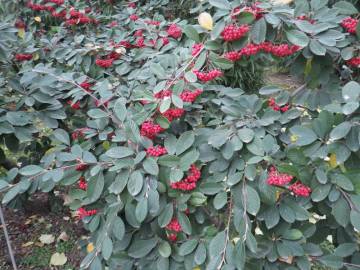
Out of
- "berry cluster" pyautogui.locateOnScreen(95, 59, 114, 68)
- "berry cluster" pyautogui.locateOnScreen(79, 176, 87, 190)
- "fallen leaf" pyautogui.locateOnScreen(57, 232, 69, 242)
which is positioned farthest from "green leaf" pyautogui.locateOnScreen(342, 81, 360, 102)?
"fallen leaf" pyautogui.locateOnScreen(57, 232, 69, 242)

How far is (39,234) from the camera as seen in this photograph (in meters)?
2.77

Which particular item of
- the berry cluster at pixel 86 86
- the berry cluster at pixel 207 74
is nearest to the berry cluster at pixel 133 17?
the berry cluster at pixel 86 86

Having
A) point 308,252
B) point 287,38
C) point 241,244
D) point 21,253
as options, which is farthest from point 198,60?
point 21,253

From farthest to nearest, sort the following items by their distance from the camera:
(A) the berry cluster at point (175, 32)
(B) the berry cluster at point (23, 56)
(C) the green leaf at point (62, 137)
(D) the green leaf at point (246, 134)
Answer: (B) the berry cluster at point (23, 56), (A) the berry cluster at point (175, 32), (C) the green leaf at point (62, 137), (D) the green leaf at point (246, 134)

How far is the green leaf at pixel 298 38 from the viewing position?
1188 millimetres

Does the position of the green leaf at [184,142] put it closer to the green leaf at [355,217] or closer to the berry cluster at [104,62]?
the green leaf at [355,217]

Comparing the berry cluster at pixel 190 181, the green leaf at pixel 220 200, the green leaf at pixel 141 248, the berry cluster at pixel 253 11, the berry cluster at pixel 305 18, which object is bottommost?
the green leaf at pixel 141 248

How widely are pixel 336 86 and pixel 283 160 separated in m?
0.36

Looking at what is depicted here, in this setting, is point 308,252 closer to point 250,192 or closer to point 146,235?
point 250,192

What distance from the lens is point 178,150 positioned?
1.21 metres

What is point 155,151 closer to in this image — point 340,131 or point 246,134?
point 246,134

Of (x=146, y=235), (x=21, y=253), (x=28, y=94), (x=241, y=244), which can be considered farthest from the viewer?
(x=21, y=253)

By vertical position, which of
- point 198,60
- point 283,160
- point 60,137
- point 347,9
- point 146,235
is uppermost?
point 347,9

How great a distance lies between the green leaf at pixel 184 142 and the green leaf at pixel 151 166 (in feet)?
0.28
